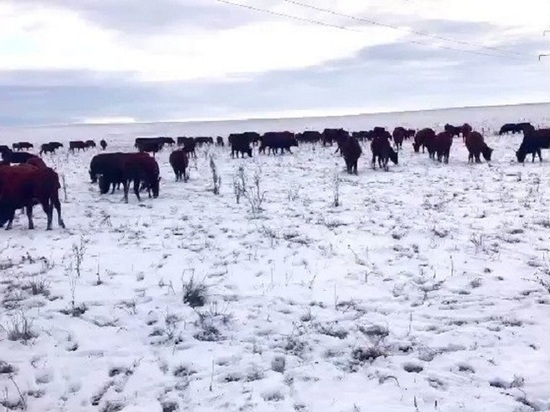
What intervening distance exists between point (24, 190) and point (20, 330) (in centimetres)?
606

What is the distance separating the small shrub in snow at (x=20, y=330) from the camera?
618cm

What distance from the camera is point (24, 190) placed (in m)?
11.7

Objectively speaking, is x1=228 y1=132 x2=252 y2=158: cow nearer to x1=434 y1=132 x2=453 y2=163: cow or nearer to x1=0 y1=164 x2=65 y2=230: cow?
x1=434 y1=132 x2=453 y2=163: cow

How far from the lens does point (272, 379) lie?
17.6ft

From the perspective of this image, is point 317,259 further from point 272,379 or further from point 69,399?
point 69,399

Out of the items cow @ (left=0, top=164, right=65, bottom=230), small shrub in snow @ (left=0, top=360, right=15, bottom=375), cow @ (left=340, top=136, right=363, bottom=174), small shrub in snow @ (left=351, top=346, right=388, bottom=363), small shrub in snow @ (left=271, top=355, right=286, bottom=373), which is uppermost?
cow @ (left=340, top=136, right=363, bottom=174)

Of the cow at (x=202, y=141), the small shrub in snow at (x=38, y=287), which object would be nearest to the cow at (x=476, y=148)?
the small shrub in snow at (x=38, y=287)

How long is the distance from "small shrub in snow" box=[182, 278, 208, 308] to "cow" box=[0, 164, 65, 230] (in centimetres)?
555

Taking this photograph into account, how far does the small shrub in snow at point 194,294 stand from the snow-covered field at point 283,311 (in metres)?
0.03

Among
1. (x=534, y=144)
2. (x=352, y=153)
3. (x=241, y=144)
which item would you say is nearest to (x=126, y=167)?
(x=352, y=153)

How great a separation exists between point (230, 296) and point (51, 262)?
10.9 feet

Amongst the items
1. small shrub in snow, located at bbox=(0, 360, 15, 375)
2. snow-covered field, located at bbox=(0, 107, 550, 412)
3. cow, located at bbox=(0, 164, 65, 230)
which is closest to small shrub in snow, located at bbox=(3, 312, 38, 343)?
snow-covered field, located at bbox=(0, 107, 550, 412)

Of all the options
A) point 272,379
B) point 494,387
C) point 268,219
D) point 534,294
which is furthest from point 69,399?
point 268,219

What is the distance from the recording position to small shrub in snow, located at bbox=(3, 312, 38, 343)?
6.18 meters
